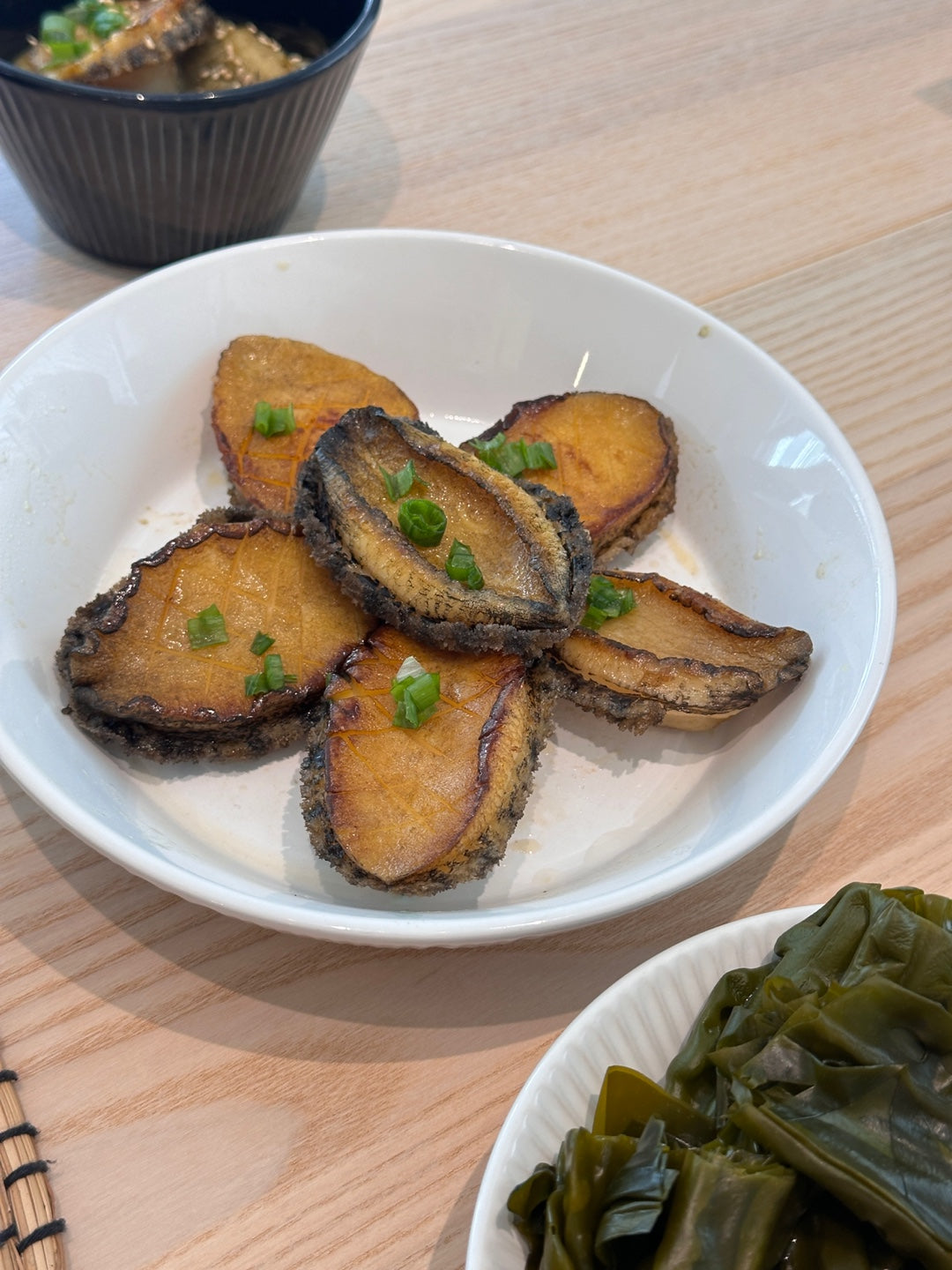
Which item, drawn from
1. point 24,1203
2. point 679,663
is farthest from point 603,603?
point 24,1203

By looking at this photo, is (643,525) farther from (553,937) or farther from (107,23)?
(107,23)

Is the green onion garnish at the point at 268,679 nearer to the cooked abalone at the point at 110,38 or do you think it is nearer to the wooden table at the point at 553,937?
the wooden table at the point at 553,937

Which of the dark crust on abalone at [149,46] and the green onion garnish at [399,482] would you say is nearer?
the green onion garnish at [399,482]

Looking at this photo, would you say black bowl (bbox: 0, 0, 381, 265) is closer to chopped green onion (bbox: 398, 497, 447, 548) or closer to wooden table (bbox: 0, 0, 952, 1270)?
wooden table (bbox: 0, 0, 952, 1270)

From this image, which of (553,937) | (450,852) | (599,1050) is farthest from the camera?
(553,937)

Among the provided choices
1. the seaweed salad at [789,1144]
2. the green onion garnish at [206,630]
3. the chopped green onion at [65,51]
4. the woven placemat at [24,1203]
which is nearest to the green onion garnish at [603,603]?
the green onion garnish at [206,630]
